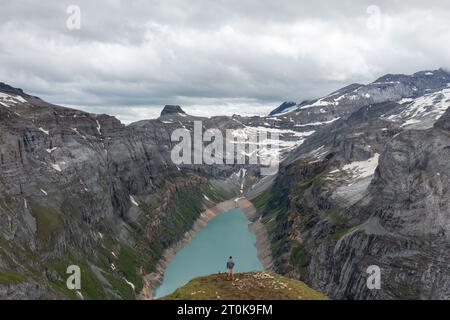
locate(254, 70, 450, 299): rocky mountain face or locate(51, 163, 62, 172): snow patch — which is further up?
locate(51, 163, 62, 172): snow patch

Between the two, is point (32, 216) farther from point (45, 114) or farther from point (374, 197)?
point (374, 197)

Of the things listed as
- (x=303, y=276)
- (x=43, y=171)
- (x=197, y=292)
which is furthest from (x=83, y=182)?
(x=197, y=292)

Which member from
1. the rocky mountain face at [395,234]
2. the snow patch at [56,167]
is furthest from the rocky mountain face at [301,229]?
the snow patch at [56,167]

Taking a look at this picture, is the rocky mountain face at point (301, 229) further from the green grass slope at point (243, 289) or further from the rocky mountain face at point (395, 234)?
the green grass slope at point (243, 289)

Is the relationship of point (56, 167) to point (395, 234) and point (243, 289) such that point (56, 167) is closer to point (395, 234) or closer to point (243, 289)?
point (395, 234)

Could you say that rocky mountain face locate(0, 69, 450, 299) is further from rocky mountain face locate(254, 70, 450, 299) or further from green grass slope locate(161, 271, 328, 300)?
green grass slope locate(161, 271, 328, 300)

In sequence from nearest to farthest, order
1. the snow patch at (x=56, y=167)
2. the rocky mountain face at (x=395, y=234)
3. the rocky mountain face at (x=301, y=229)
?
the rocky mountain face at (x=395, y=234)
the rocky mountain face at (x=301, y=229)
the snow patch at (x=56, y=167)

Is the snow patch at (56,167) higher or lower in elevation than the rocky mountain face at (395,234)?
higher

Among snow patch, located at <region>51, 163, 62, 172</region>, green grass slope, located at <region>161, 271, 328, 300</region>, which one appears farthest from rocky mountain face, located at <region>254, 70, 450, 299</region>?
snow patch, located at <region>51, 163, 62, 172</region>

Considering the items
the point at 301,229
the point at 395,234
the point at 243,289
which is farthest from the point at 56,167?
the point at 243,289
